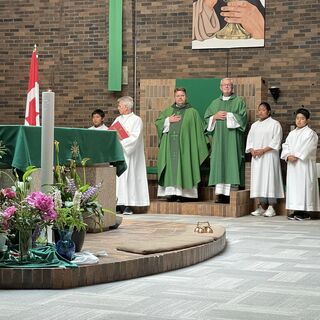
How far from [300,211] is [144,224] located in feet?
12.2

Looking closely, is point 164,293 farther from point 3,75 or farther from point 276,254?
point 3,75

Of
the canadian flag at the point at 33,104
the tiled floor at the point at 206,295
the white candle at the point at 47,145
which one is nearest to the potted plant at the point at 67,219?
the white candle at the point at 47,145

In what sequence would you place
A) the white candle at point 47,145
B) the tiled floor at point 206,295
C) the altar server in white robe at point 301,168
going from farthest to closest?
the altar server in white robe at point 301,168 → the white candle at point 47,145 → the tiled floor at point 206,295

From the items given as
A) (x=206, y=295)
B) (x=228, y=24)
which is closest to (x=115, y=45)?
(x=228, y=24)

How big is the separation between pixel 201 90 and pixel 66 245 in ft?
25.0

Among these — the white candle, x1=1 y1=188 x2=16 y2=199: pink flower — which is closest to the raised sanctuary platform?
x1=1 y1=188 x2=16 y2=199: pink flower

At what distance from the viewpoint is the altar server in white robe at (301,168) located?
1123 centimetres

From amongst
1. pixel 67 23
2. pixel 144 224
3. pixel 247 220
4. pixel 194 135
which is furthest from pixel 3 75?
pixel 144 224

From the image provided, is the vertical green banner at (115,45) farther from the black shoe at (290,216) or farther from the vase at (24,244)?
the vase at (24,244)

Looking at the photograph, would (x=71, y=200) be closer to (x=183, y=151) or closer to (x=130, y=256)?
(x=130, y=256)

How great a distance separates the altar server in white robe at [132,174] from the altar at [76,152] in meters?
3.21

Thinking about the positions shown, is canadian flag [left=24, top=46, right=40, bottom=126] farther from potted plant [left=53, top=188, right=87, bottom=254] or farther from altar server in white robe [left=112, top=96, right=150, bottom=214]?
potted plant [left=53, top=188, right=87, bottom=254]

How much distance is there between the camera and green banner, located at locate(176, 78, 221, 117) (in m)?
12.7

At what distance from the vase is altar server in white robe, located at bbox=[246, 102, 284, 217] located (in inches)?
265
